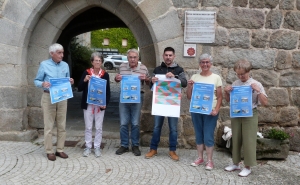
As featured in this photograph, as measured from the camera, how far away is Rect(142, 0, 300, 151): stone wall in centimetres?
540

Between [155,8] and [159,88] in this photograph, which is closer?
[159,88]

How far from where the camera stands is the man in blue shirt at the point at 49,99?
4684mm

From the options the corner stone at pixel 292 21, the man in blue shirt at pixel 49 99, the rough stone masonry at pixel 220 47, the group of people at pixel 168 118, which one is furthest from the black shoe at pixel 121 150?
the corner stone at pixel 292 21

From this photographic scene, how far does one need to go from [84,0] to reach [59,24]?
2.07 feet

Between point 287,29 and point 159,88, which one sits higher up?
point 287,29

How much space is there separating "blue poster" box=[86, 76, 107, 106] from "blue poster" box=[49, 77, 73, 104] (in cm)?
31

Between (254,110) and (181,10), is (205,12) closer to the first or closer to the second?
(181,10)

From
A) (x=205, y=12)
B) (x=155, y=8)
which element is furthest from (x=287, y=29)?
(x=155, y=8)

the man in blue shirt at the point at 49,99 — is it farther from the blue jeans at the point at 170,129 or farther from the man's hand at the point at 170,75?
the man's hand at the point at 170,75

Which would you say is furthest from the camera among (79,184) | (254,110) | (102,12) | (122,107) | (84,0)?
(102,12)

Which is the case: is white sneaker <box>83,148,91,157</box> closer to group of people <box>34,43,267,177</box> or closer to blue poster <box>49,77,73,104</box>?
group of people <box>34,43,267,177</box>

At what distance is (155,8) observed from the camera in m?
5.40

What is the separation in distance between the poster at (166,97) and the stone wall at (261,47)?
0.70 m

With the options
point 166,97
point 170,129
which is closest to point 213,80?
point 166,97
